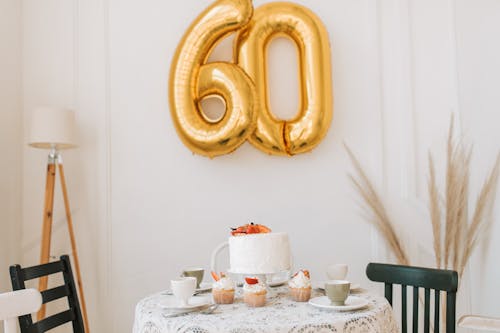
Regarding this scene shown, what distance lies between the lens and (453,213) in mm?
2566

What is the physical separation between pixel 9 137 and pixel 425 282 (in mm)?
2377

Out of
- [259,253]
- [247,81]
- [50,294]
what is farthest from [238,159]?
[50,294]

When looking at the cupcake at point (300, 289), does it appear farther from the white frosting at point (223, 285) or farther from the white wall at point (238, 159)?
the white wall at point (238, 159)

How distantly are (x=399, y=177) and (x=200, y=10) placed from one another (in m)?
1.55

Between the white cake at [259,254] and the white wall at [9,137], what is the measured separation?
1.66 meters

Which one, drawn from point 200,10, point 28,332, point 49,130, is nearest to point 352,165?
point 200,10

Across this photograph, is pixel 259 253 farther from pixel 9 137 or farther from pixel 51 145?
pixel 9 137

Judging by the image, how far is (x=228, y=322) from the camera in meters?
1.42

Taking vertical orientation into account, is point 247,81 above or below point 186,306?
above

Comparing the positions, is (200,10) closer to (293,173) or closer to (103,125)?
(103,125)

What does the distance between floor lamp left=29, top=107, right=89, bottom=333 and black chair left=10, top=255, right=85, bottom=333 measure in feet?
1.83

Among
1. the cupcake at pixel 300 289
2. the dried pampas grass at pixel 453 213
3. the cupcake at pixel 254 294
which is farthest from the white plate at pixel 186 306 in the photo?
the dried pampas grass at pixel 453 213

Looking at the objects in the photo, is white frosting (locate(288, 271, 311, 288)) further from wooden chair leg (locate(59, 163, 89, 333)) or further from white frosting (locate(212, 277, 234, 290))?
wooden chair leg (locate(59, 163, 89, 333))

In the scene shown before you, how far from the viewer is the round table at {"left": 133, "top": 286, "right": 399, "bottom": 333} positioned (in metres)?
1.38
